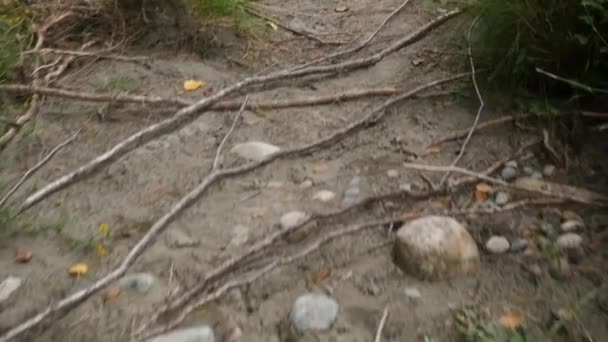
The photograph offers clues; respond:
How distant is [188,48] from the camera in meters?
2.82

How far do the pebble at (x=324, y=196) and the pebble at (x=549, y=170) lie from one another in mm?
591

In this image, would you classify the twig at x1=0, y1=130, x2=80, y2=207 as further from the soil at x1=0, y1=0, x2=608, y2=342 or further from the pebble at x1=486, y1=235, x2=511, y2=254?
the pebble at x1=486, y1=235, x2=511, y2=254

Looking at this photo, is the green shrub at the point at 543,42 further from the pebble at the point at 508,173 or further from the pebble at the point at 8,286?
the pebble at the point at 8,286

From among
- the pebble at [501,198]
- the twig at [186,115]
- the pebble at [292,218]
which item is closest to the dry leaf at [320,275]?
the pebble at [292,218]

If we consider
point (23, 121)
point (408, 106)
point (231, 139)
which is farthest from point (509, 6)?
point (23, 121)

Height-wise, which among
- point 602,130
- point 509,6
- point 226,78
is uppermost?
point 509,6

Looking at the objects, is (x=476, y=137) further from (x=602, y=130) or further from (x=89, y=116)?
(x=89, y=116)

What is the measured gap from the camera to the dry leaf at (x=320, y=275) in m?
1.67

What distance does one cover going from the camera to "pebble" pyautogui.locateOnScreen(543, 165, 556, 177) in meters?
1.95

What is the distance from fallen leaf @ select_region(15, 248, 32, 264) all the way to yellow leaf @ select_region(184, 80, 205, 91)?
3.10 ft

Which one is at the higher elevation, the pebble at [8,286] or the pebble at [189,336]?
the pebble at [189,336]

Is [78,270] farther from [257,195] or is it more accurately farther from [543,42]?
[543,42]

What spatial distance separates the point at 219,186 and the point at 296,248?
15.4 inches

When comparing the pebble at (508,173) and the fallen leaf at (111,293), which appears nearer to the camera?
the fallen leaf at (111,293)
